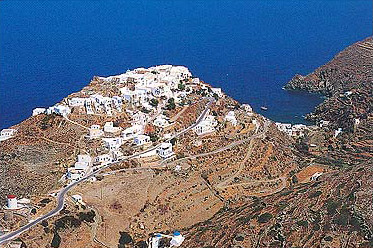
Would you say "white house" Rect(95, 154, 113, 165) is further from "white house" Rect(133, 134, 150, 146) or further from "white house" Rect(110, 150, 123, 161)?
"white house" Rect(133, 134, 150, 146)

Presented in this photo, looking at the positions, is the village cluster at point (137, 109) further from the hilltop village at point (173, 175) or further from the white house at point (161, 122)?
the hilltop village at point (173, 175)

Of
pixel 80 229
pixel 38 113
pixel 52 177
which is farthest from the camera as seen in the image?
pixel 38 113


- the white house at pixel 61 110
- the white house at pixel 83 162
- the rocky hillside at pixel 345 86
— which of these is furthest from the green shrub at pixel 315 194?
the rocky hillside at pixel 345 86

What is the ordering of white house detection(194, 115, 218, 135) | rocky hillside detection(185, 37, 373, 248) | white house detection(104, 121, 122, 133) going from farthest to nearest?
white house detection(194, 115, 218, 135)
white house detection(104, 121, 122, 133)
rocky hillside detection(185, 37, 373, 248)

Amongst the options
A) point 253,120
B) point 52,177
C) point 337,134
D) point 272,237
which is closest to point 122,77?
point 253,120

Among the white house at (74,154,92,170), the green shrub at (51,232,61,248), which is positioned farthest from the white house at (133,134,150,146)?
the green shrub at (51,232,61,248)

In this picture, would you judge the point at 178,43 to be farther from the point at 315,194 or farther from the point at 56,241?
the point at 56,241

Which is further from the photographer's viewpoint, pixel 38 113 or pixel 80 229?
pixel 38 113

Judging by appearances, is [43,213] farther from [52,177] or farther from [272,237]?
[272,237]
